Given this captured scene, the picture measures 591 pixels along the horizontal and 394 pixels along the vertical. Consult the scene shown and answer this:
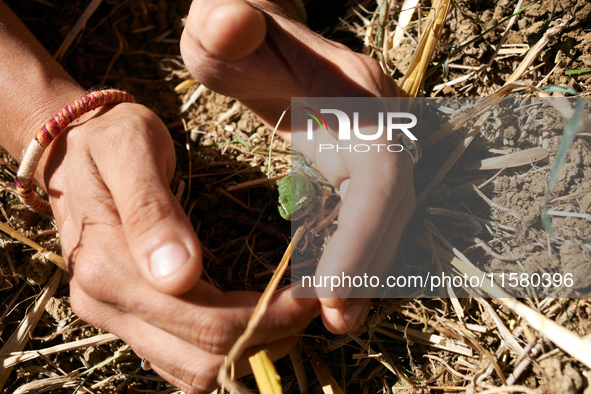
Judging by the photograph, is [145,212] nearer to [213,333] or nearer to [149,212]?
[149,212]

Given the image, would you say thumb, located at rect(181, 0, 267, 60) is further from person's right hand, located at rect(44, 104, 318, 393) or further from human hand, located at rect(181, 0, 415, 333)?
person's right hand, located at rect(44, 104, 318, 393)

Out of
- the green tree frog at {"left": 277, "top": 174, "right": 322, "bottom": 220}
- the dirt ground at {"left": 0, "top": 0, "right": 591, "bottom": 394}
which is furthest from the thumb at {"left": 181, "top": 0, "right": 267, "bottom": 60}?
the dirt ground at {"left": 0, "top": 0, "right": 591, "bottom": 394}

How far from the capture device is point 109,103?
162cm

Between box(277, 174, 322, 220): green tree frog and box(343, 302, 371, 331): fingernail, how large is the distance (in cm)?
38

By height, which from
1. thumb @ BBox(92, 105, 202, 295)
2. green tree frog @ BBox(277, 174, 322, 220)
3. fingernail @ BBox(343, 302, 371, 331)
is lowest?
fingernail @ BBox(343, 302, 371, 331)

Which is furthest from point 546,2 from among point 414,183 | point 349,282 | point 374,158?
point 349,282

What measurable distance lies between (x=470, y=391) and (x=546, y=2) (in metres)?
1.47

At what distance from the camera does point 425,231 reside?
1616 millimetres

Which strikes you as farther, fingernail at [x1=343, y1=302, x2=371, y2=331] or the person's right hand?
fingernail at [x1=343, y1=302, x2=371, y2=331]

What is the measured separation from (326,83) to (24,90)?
1.21 m

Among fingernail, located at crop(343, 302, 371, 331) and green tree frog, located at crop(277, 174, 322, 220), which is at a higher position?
green tree frog, located at crop(277, 174, 322, 220)

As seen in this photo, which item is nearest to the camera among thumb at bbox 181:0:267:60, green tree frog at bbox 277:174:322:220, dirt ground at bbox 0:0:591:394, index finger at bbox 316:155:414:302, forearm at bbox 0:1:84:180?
thumb at bbox 181:0:267:60

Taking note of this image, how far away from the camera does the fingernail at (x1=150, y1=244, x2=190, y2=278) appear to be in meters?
1.19

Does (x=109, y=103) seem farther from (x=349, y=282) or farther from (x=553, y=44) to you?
(x=553, y=44)
